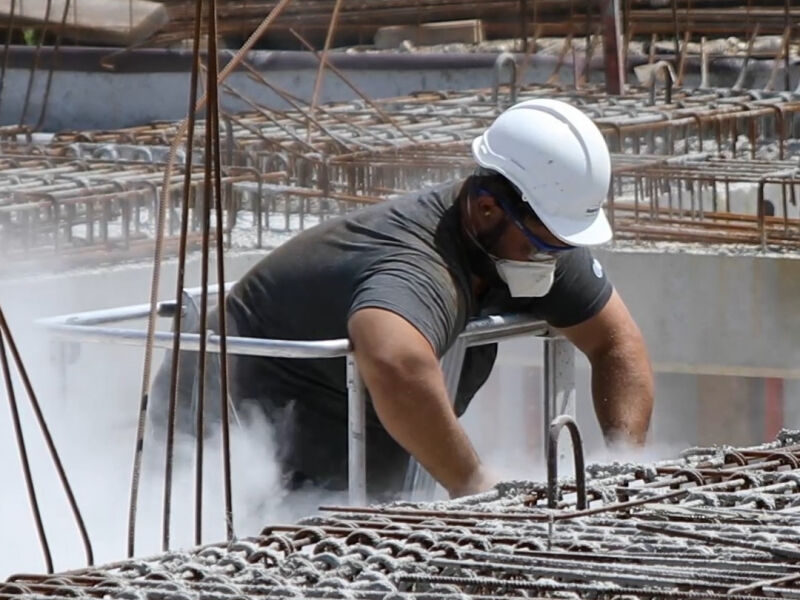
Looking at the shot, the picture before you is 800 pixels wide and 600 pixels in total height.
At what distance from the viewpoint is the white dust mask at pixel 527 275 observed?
468 cm

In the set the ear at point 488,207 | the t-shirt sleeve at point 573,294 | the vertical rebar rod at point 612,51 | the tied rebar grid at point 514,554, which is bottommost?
the tied rebar grid at point 514,554

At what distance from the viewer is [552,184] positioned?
15.3 feet

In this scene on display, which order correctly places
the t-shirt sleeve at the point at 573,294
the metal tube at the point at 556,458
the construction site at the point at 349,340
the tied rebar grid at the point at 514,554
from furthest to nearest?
1. the t-shirt sleeve at the point at 573,294
2. the metal tube at the point at 556,458
3. the construction site at the point at 349,340
4. the tied rebar grid at the point at 514,554

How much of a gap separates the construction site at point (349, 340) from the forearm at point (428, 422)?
0.28ft

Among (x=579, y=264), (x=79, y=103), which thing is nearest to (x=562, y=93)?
(x=79, y=103)

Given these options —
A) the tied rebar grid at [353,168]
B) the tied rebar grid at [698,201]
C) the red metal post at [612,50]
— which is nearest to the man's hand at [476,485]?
the tied rebar grid at [353,168]

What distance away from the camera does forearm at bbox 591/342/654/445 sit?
4.90 m

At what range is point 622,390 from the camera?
4.94 m

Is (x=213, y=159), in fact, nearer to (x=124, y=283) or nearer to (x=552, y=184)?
(x=552, y=184)

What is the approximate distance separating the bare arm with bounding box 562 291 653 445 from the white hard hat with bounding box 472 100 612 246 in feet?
0.99

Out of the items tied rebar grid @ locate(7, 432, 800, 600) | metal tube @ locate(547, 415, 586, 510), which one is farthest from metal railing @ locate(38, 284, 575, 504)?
metal tube @ locate(547, 415, 586, 510)

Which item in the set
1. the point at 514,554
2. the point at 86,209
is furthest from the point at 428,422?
the point at 86,209

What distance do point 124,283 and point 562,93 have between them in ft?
16.5

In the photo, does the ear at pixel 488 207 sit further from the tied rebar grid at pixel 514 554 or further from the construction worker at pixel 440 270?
the tied rebar grid at pixel 514 554
